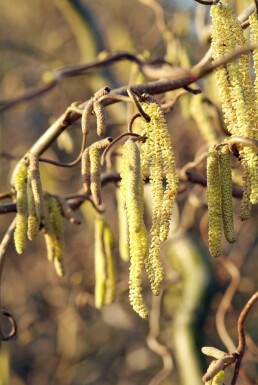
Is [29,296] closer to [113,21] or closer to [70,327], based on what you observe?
[70,327]

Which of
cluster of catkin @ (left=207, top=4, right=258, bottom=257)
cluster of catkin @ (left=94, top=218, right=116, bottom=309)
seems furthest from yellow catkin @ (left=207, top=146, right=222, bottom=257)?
cluster of catkin @ (left=94, top=218, right=116, bottom=309)

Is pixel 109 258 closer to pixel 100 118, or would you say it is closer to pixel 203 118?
pixel 203 118

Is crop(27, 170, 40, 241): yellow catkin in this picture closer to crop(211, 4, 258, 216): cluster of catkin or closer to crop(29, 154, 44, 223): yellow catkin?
crop(29, 154, 44, 223): yellow catkin

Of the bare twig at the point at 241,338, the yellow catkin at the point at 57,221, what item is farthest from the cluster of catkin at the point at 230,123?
the yellow catkin at the point at 57,221

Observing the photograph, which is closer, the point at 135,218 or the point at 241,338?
the point at 135,218

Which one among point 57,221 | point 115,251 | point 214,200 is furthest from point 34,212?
point 115,251
